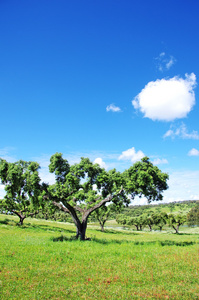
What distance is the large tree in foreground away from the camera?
24328 mm

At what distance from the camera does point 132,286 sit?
9.73 meters

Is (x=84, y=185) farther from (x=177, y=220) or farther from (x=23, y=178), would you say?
(x=177, y=220)

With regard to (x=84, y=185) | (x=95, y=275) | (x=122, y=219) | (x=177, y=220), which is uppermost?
(x=84, y=185)

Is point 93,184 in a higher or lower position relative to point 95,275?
higher

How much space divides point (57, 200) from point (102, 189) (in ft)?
21.6

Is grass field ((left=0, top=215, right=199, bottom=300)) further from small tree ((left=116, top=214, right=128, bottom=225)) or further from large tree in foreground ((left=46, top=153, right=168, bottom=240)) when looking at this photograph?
small tree ((left=116, top=214, right=128, bottom=225))

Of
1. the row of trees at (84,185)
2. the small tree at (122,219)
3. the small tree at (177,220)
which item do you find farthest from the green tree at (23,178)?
the small tree at (122,219)

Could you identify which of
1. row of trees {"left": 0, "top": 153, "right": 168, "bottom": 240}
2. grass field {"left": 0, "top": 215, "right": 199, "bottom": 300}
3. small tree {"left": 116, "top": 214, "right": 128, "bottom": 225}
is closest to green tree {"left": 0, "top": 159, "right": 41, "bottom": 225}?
row of trees {"left": 0, "top": 153, "right": 168, "bottom": 240}

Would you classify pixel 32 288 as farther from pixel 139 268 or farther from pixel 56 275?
A: pixel 139 268

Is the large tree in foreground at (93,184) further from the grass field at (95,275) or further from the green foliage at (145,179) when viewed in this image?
the grass field at (95,275)

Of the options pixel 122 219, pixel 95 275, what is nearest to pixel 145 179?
pixel 95 275

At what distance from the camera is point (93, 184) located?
28.0 meters

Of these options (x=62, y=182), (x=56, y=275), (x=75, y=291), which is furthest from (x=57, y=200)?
(x=75, y=291)

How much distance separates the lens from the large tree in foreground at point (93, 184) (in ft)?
79.8
